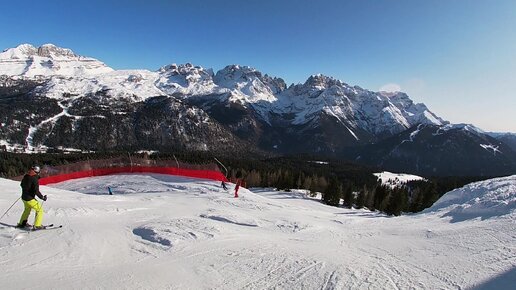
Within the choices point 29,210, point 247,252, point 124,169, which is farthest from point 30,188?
point 124,169

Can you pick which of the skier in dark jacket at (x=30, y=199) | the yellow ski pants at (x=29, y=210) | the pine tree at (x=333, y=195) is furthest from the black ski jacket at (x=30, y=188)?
the pine tree at (x=333, y=195)

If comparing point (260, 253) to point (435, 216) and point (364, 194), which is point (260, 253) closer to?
point (435, 216)

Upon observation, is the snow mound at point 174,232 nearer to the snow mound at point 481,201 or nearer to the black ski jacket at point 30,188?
the black ski jacket at point 30,188

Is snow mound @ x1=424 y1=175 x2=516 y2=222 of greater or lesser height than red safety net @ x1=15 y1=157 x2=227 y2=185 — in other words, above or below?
above

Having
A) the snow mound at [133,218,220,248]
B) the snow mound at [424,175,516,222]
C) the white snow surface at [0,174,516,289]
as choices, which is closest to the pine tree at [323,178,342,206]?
the snow mound at [424,175,516,222]

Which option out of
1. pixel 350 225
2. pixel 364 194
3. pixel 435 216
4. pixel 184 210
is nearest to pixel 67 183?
pixel 184 210

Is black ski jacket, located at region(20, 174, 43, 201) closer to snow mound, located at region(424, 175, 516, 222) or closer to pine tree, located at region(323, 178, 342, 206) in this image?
snow mound, located at region(424, 175, 516, 222)
